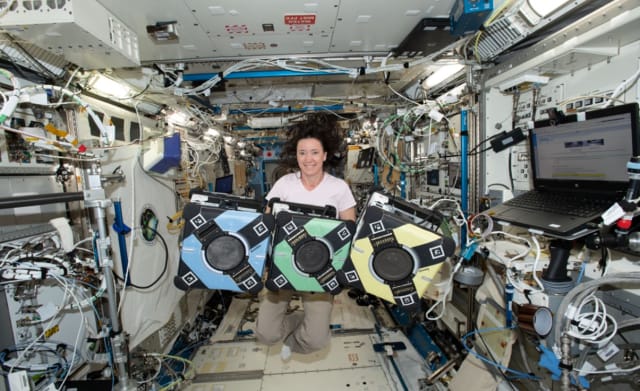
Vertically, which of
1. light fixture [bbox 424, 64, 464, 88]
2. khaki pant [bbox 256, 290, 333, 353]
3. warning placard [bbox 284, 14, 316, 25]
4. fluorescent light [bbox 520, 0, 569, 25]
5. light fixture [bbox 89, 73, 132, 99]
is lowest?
khaki pant [bbox 256, 290, 333, 353]

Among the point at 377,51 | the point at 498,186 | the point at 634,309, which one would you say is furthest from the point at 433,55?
the point at 634,309

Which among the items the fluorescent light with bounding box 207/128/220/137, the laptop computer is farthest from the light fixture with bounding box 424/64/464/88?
the fluorescent light with bounding box 207/128/220/137

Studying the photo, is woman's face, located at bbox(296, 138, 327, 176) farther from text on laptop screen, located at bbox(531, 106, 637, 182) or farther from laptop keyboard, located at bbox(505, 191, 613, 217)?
text on laptop screen, located at bbox(531, 106, 637, 182)

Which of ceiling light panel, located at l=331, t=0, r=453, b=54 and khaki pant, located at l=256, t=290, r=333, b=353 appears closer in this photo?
ceiling light panel, located at l=331, t=0, r=453, b=54

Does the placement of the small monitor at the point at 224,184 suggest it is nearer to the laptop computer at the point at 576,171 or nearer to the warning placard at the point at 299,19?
the warning placard at the point at 299,19

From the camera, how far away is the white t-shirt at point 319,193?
201cm

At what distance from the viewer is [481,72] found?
2191mm

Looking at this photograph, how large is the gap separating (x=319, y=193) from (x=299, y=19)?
1.17 meters

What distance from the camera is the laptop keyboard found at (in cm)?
137

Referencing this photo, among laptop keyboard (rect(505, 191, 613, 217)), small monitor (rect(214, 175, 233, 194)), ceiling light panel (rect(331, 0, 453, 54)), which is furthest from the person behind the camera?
small monitor (rect(214, 175, 233, 194))

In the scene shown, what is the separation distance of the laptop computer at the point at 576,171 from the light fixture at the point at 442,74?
89 cm

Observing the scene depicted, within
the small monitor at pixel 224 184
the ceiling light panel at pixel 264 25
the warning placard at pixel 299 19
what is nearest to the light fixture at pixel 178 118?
the ceiling light panel at pixel 264 25

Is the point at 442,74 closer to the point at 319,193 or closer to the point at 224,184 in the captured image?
the point at 319,193

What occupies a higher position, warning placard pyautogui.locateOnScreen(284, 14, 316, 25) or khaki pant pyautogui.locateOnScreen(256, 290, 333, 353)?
warning placard pyautogui.locateOnScreen(284, 14, 316, 25)
